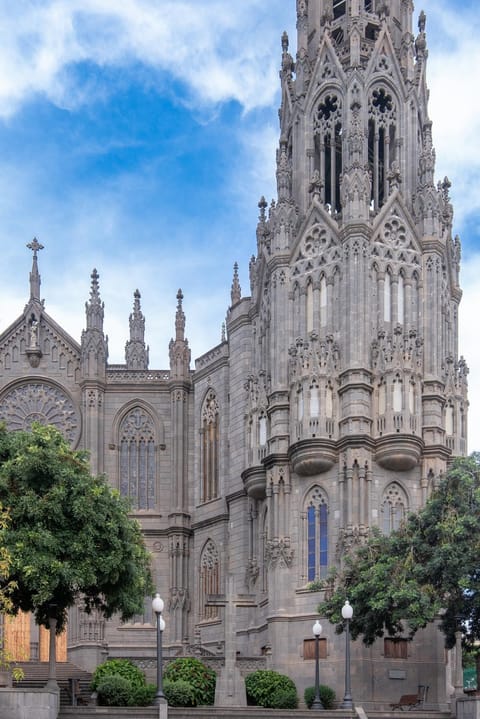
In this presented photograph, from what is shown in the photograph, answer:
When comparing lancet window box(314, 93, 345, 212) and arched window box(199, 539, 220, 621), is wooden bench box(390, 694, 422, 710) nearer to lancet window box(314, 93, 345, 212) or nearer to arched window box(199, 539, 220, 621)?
arched window box(199, 539, 220, 621)

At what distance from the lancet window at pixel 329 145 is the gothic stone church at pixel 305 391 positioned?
0.11 metres

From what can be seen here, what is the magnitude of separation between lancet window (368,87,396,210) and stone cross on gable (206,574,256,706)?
19813mm

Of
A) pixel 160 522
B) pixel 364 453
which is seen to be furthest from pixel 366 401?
pixel 160 522

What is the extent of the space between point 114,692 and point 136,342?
32.1 metres

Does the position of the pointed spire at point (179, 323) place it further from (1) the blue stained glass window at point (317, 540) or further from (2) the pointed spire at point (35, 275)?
(1) the blue stained glass window at point (317, 540)

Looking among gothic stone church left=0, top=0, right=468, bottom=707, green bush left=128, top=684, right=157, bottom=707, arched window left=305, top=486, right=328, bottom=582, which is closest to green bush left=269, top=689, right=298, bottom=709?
gothic stone church left=0, top=0, right=468, bottom=707

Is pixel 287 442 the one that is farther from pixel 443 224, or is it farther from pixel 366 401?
pixel 443 224

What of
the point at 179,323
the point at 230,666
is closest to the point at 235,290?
the point at 179,323

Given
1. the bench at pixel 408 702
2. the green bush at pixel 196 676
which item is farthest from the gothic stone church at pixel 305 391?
the green bush at pixel 196 676

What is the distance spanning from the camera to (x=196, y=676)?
181 ft

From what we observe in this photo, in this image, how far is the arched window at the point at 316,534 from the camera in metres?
58.9

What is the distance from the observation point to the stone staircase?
2163 inches

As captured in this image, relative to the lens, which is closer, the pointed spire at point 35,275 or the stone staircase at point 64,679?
the stone staircase at point 64,679

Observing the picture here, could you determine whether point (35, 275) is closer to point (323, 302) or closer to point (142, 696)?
point (323, 302)
